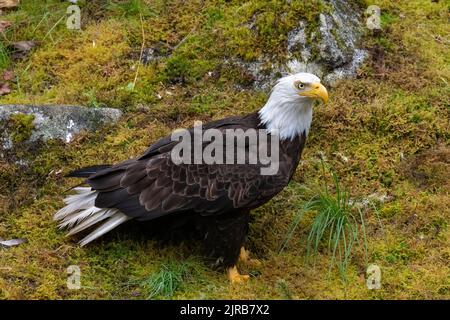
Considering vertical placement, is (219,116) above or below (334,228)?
above

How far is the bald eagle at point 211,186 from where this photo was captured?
17.5 feet

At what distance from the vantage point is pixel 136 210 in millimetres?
5457

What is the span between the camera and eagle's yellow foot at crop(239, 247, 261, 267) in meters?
5.74

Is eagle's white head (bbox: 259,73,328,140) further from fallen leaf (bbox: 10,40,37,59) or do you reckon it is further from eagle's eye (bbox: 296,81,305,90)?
fallen leaf (bbox: 10,40,37,59)

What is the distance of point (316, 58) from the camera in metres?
7.25

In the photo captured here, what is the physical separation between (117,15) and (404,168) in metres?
3.94

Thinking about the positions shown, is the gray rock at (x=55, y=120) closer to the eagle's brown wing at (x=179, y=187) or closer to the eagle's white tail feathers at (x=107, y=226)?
the eagle's brown wing at (x=179, y=187)

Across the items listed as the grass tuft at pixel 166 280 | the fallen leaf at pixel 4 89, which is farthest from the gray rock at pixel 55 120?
the grass tuft at pixel 166 280

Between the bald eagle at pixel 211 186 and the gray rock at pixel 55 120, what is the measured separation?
117 centimetres

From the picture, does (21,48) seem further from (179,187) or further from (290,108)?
(290,108)

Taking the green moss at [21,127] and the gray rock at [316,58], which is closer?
the green moss at [21,127]

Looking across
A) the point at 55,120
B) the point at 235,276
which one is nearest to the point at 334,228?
the point at 235,276

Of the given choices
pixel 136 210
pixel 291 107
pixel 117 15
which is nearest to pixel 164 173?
pixel 136 210

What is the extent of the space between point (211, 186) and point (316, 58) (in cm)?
255
